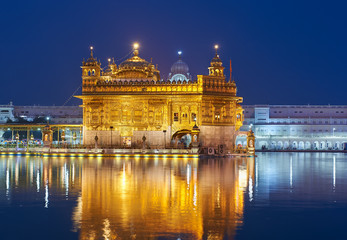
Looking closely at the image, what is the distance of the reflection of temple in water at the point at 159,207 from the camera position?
11.7m

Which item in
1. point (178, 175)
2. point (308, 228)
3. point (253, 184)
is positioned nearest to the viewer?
point (308, 228)

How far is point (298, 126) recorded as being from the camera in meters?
97.2

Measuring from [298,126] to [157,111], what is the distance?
54031mm

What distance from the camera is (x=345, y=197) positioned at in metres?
17.5

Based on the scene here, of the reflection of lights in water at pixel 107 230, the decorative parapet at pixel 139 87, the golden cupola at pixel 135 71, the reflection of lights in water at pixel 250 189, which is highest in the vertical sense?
the golden cupola at pixel 135 71

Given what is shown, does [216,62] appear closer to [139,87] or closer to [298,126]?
[139,87]

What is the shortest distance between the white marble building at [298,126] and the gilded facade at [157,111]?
40679 mm

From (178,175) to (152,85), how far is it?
84.4 ft

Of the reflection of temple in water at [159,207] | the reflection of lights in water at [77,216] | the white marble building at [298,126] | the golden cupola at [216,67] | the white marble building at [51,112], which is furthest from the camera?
the white marble building at [51,112]

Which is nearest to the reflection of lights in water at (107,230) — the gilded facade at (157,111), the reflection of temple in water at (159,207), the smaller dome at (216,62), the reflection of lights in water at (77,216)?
the reflection of temple in water at (159,207)

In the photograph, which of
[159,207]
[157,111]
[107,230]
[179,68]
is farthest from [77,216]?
[179,68]

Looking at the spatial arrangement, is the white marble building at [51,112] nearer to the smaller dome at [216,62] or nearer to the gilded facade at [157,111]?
the gilded facade at [157,111]

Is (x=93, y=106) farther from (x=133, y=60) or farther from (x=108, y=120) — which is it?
(x=133, y=60)

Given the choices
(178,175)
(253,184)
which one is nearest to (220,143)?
(178,175)
